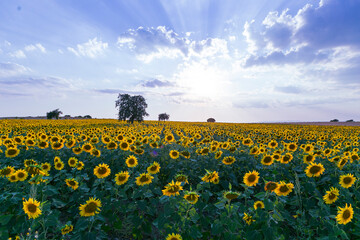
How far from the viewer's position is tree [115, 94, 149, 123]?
34.4 meters

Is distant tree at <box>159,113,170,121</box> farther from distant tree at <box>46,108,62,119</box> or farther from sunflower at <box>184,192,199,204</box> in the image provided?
sunflower at <box>184,192,199,204</box>

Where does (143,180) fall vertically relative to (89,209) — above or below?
above

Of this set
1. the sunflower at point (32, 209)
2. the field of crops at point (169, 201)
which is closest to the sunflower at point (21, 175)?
the field of crops at point (169, 201)

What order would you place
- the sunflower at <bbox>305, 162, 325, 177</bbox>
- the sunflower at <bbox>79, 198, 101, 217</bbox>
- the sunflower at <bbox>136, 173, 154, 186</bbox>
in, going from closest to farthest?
1. the sunflower at <bbox>79, 198, 101, 217</bbox>
2. the sunflower at <bbox>136, 173, 154, 186</bbox>
3. the sunflower at <bbox>305, 162, 325, 177</bbox>

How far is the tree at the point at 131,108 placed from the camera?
34406 millimetres

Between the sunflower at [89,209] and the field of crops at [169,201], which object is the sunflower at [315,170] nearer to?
the field of crops at [169,201]

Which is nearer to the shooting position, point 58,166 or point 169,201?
point 169,201

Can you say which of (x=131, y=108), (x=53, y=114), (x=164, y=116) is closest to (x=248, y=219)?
(x=131, y=108)

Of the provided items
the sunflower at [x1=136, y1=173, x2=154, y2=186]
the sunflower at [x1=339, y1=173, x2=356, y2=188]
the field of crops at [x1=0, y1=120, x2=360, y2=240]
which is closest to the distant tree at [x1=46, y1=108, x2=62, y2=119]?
the field of crops at [x1=0, y1=120, x2=360, y2=240]

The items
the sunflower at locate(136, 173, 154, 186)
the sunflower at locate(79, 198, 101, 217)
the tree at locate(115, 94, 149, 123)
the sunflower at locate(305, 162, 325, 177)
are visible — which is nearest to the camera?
the sunflower at locate(79, 198, 101, 217)

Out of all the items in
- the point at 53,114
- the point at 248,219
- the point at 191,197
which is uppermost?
the point at 53,114

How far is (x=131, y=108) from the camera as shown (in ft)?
113

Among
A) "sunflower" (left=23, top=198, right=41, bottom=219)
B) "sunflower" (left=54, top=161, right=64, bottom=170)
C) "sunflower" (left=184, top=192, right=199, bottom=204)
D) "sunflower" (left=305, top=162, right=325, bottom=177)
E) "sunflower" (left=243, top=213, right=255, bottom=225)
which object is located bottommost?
"sunflower" (left=243, top=213, right=255, bottom=225)

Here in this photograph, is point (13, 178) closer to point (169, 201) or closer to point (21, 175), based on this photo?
point (21, 175)
